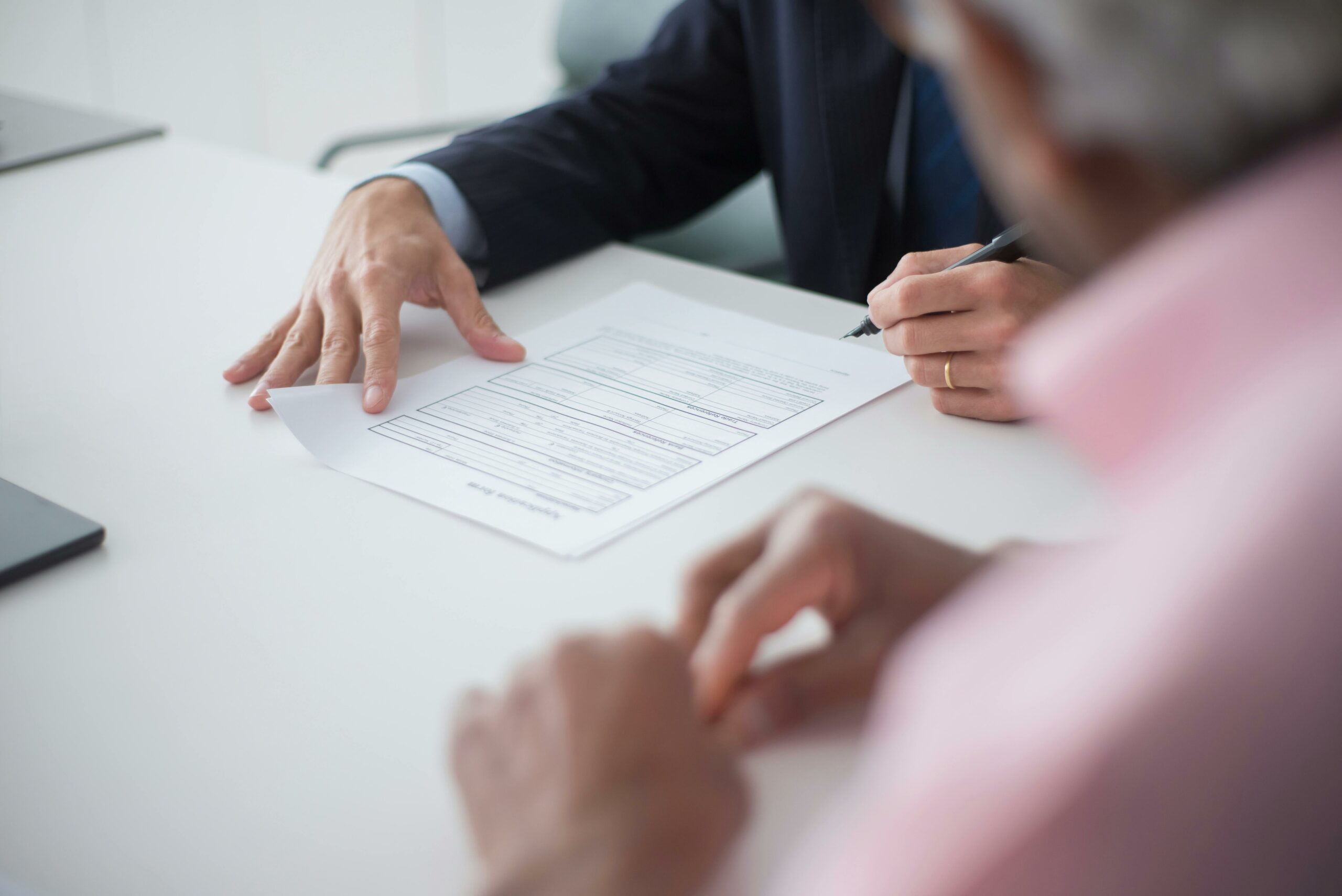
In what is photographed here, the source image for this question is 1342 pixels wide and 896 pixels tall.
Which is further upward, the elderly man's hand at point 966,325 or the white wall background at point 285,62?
the elderly man's hand at point 966,325

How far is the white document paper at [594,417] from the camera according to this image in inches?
29.5

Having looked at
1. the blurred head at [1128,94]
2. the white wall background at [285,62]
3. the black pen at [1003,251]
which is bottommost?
the white wall background at [285,62]

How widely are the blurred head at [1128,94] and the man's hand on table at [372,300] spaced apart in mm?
667

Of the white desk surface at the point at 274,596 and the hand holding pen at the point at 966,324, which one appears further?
the hand holding pen at the point at 966,324

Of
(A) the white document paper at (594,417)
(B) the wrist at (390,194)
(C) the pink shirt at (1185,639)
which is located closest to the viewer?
(C) the pink shirt at (1185,639)

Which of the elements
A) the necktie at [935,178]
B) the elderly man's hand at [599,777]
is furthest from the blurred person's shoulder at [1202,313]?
the necktie at [935,178]

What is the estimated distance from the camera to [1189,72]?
24 centimetres

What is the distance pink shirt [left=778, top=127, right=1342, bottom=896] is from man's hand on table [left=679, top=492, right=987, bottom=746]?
221mm

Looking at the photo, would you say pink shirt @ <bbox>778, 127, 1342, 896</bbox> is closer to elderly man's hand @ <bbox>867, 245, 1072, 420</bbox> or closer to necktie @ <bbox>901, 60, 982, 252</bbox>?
elderly man's hand @ <bbox>867, 245, 1072, 420</bbox>

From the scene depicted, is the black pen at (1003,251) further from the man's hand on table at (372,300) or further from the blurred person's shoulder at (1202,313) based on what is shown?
the blurred person's shoulder at (1202,313)

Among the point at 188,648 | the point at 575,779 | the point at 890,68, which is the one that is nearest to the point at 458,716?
the point at 575,779

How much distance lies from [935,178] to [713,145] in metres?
0.30

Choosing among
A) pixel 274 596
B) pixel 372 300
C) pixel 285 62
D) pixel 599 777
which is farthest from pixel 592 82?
pixel 285 62

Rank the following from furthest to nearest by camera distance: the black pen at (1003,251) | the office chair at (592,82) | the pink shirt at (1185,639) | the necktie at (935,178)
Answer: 1. the office chair at (592,82)
2. the necktie at (935,178)
3. the black pen at (1003,251)
4. the pink shirt at (1185,639)
